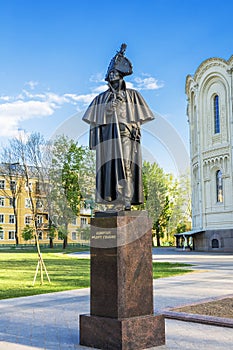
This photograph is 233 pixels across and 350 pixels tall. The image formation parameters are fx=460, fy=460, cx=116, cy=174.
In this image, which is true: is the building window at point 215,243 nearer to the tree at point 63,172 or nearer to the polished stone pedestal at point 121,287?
the tree at point 63,172

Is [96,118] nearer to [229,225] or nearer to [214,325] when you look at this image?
[214,325]

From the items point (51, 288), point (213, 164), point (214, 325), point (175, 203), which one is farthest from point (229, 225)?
point (214, 325)

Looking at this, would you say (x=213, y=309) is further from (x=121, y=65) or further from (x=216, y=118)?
(x=216, y=118)

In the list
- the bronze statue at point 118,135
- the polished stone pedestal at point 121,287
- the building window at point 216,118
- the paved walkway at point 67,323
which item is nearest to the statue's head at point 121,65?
the bronze statue at point 118,135

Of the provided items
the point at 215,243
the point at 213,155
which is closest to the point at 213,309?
the point at 215,243

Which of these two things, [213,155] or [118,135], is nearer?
[118,135]

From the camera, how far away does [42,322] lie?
27.8 feet

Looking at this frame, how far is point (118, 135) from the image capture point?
7.15m

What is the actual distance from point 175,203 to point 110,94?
203 ft

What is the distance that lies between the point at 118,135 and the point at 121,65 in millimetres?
1188

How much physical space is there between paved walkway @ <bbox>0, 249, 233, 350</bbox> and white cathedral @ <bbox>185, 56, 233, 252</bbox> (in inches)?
1182

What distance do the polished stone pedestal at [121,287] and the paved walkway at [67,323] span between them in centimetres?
33

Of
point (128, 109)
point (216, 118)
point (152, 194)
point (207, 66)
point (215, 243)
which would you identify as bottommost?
point (215, 243)

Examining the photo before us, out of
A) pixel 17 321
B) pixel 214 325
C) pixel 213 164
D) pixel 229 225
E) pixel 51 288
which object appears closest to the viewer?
pixel 214 325
